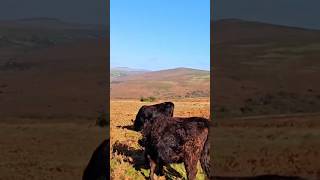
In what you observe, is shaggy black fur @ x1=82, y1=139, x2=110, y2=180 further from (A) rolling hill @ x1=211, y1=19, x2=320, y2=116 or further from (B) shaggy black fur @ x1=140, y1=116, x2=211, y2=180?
(A) rolling hill @ x1=211, y1=19, x2=320, y2=116

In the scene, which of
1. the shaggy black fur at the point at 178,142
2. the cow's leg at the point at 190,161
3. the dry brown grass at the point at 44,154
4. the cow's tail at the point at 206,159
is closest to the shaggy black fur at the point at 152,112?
the dry brown grass at the point at 44,154

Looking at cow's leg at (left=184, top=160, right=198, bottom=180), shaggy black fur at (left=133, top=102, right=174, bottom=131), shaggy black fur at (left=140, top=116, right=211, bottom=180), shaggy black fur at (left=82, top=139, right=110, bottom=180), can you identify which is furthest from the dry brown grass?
cow's leg at (left=184, top=160, right=198, bottom=180)

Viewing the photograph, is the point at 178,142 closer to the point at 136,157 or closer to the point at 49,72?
the point at 136,157

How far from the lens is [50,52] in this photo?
10012 cm

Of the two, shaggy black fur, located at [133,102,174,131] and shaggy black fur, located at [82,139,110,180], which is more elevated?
shaggy black fur, located at [133,102,174,131]

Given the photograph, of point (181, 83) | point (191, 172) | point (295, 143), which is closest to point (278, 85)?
point (295, 143)

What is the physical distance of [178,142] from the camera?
1246 cm

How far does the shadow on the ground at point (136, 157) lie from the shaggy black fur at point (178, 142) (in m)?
1.14

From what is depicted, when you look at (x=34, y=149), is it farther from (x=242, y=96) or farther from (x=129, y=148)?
(x=242, y=96)

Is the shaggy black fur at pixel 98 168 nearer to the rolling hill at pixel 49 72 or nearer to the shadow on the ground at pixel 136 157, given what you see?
the shadow on the ground at pixel 136 157

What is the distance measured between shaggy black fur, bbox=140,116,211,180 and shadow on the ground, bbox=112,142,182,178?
45.0 inches

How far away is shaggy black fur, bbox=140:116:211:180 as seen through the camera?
488 inches

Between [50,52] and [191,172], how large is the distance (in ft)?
300

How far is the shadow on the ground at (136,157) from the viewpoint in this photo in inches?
570
